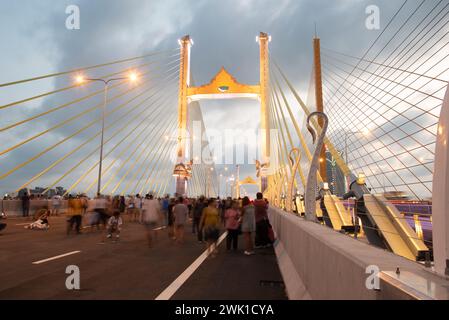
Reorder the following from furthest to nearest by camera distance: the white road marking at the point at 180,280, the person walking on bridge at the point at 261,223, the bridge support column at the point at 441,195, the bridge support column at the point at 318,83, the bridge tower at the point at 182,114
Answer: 1. the bridge tower at the point at 182,114
2. the bridge support column at the point at 318,83
3. the person walking on bridge at the point at 261,223
4. the white road marking at the point at 180,280
5. the bridge support column at the point at 441,195

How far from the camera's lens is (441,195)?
2633mm

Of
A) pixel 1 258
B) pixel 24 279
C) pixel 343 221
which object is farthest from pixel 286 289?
pixel 343 221

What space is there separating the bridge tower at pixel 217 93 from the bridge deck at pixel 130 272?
25.4 meters

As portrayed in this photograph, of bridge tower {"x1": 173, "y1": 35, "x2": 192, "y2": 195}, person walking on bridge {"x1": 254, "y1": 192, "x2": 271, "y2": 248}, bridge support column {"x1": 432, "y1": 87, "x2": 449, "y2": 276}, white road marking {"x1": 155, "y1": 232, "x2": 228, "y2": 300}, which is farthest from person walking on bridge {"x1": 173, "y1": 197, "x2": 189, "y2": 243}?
bridge tower {"x1": 173, "y1": 35, "x2": 192, "y2": 195}

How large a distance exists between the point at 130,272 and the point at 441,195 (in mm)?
6012

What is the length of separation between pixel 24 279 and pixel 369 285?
605 cm

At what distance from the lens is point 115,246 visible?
11422mm

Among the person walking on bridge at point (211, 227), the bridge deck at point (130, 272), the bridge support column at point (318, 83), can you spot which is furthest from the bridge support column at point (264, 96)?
the person walking on bridge at point (211, 227)

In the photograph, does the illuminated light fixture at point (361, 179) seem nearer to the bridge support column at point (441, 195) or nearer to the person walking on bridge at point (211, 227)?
the person walking on bridge at point (211, 227)

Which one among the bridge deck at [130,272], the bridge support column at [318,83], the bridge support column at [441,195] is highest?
the bridge support column at [318,83]

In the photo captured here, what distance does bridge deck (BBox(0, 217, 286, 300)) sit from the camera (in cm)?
555

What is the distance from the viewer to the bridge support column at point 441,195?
256cm

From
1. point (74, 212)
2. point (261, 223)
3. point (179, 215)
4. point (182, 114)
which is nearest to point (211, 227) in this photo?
point (261, 223)
